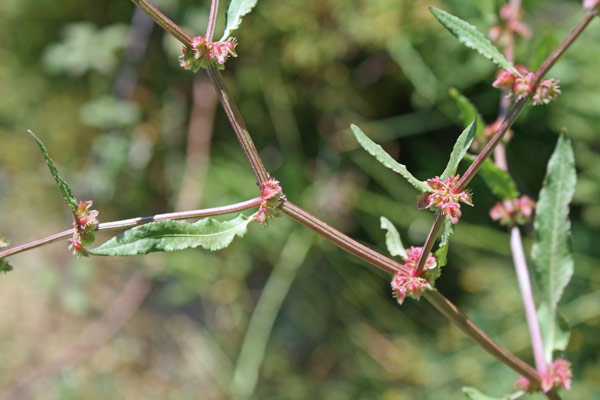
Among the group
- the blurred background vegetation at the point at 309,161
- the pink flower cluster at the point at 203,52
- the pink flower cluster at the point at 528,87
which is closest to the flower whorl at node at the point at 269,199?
the pink flower cluster at the point at 203,52

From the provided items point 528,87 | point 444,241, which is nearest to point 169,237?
point 444,241

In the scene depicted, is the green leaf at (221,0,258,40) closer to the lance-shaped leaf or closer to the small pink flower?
the small pink flower

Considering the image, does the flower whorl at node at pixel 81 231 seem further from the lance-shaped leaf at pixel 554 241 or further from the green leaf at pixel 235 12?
the lance-shaped leaf at pixel 554 241

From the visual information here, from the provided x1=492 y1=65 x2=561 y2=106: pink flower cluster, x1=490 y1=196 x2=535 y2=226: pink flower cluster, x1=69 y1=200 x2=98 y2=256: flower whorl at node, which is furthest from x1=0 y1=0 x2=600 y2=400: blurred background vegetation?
x1=69 y1=200 x2=98 y2=256: flower whorl at node

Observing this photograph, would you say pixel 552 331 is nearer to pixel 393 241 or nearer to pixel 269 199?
pixel 393 241

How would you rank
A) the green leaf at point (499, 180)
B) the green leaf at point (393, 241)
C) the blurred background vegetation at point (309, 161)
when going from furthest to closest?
the blurred background vegetation at point (309, 161) < the green leaf at point (499, 180) < the green leaf at point (393, 241)
